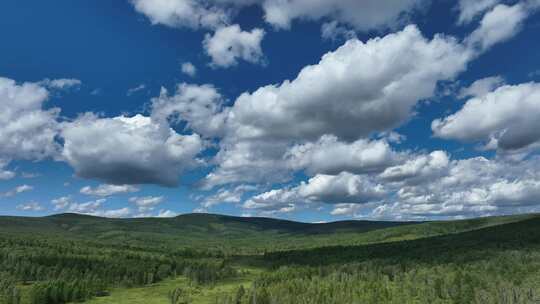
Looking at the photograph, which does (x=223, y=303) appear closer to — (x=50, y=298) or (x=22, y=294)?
(x=50, y=298)

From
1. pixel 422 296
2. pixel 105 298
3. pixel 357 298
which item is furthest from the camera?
pixel 105 298

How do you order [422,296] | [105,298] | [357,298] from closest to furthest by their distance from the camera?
[357,298] → [422,296] → [105,298]

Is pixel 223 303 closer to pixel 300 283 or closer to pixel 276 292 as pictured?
pixel 276 292

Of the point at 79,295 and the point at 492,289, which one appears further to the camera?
the point at 79,295

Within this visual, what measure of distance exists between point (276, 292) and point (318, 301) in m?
22.8

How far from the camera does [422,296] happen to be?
Result: 177m

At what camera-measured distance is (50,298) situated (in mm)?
173500

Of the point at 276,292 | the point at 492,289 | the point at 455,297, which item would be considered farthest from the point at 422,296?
the point at 276,292

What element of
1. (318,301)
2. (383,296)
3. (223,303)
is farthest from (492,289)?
(223,303)

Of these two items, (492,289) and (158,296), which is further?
(158,296)

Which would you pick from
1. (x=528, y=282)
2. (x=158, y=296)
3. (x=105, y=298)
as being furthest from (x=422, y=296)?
(x=105, y=298)

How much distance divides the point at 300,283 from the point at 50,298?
112 meters

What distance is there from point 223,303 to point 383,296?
224 feet

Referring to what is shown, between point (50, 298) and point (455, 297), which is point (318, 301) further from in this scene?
point (50, 298)
